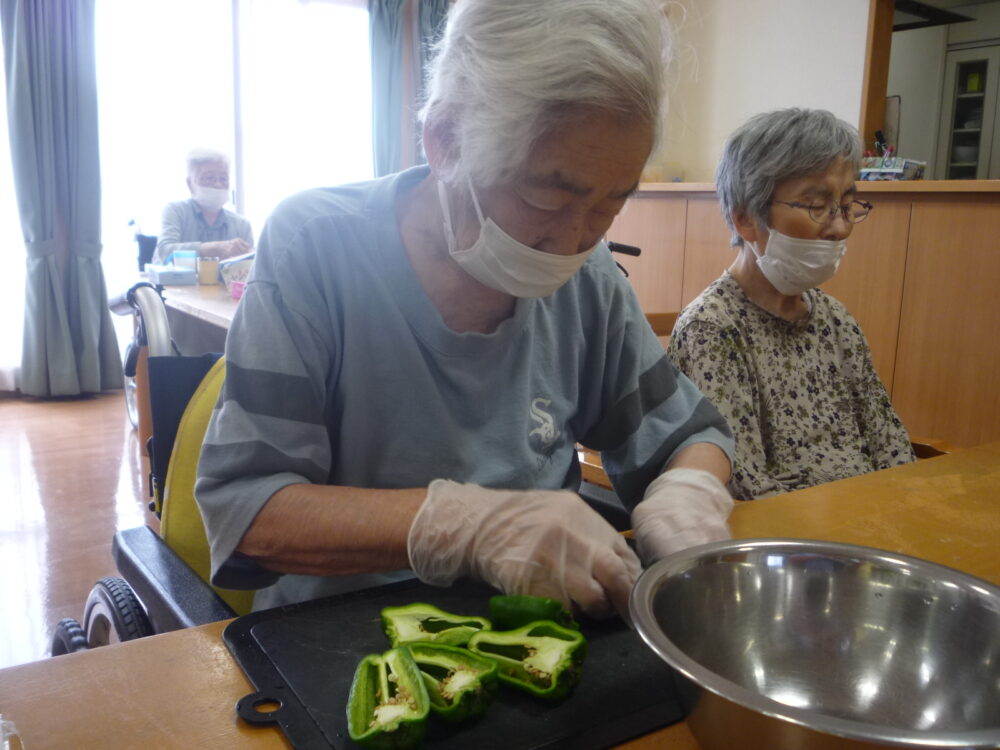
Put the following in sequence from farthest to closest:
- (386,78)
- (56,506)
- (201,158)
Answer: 1. (386,78)
2. (201,158)
3. (56,506)

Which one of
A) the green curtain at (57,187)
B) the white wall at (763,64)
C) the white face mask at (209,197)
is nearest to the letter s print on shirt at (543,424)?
the white wall at (763,64)

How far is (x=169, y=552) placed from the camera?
0.98 m

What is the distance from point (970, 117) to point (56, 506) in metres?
5.75

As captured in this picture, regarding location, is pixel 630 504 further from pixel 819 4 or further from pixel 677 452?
pixel 819 4

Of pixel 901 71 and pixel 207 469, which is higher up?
pixel 901 71

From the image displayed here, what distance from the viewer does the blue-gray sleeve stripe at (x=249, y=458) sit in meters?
0.87

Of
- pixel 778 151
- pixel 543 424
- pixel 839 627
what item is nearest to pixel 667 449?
pixel 543 424

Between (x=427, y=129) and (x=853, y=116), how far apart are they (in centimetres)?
387

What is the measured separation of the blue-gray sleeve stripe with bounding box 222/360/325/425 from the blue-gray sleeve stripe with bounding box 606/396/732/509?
476 mm

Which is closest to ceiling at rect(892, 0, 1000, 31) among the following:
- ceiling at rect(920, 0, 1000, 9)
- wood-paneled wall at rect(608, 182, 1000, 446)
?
ceiling at rect(920, 0, 1000, 9)

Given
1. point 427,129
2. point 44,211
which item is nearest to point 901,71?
point 44,211

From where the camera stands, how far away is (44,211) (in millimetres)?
4508

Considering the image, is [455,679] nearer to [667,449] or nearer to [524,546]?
[524,546]

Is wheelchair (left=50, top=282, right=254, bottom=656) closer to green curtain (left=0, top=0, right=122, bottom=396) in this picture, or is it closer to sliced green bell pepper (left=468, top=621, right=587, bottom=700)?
sliced green bell pepper (left=468, top=621, right=587, bottom=700)
